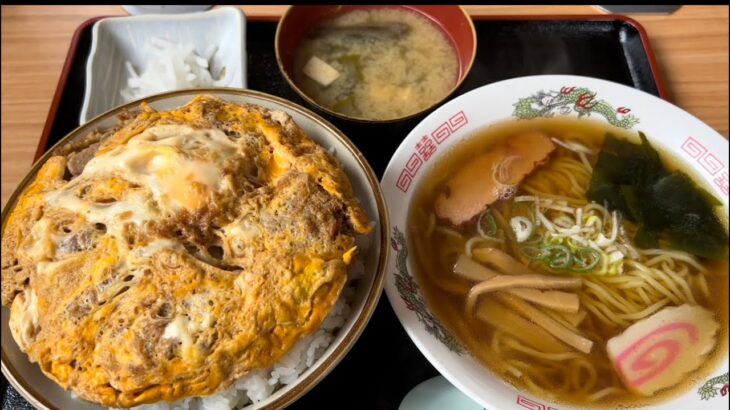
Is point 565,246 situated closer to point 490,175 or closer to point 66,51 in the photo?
point 490,175

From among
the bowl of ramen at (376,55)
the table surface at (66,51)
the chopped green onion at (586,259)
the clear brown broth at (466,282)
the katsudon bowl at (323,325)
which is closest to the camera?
the katsudon bowl at (323,325)

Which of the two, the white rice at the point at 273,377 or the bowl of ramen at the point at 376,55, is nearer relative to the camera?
the white rice at the point at 273,377

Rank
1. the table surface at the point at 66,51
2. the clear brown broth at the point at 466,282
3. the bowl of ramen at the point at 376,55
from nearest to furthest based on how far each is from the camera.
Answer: the clear brown broth at the point at 466,282 → the bowl of ramen at the point at 376,55 → the table surface at the point at 66,51

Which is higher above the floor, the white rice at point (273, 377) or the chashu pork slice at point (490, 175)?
the chashu pork slice at point (490, 175)

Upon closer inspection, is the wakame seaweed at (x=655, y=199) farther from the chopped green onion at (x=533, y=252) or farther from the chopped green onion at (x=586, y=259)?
the chopped green onion at (x=533, y=252)

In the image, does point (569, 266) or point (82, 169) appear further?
point (569, 266)

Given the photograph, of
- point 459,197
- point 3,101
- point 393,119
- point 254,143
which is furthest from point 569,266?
point 3,101

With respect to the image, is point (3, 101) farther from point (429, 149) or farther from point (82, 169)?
point (429, 149)

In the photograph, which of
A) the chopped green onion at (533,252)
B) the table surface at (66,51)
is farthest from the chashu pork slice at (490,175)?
the table surface at (66,51)

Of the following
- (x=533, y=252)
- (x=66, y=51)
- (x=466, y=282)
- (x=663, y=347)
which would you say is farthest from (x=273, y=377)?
(x=66, y=51)
